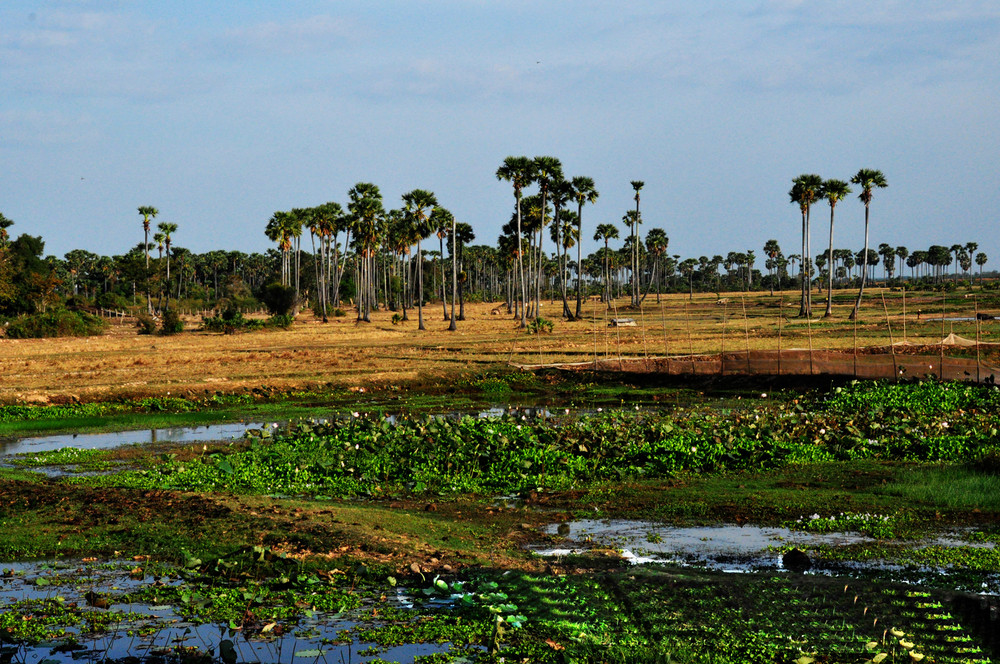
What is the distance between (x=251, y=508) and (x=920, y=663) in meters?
8.18

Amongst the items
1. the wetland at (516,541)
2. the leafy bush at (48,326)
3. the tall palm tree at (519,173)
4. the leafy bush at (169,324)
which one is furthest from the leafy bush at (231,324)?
the wetland at (516,541)

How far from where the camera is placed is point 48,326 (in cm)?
5597

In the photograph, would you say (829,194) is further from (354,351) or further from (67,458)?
(67,458)

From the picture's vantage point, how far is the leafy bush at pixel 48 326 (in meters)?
54.6

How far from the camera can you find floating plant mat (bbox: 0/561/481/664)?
22.5ft

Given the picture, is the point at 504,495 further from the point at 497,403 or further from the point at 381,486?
the point at 497,403

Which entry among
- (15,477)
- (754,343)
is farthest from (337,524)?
(754,343)

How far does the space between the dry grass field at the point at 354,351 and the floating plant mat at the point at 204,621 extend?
18627 mm

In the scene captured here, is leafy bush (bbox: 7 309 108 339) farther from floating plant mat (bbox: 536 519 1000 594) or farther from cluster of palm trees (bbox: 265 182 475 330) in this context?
floating plant mat (bbox: 536 519 1000 594)

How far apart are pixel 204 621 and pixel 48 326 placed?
5582 cm

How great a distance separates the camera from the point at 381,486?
13.8 metres

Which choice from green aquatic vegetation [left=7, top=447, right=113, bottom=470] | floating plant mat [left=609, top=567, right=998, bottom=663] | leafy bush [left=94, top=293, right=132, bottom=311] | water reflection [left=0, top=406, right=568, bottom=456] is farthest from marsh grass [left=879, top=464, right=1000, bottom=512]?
leafy bush [left=94, top=293, right=132, bottom=311]

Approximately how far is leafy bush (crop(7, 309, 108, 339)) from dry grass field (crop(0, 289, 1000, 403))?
295cm

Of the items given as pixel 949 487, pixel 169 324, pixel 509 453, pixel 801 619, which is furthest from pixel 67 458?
pixel 169 324
